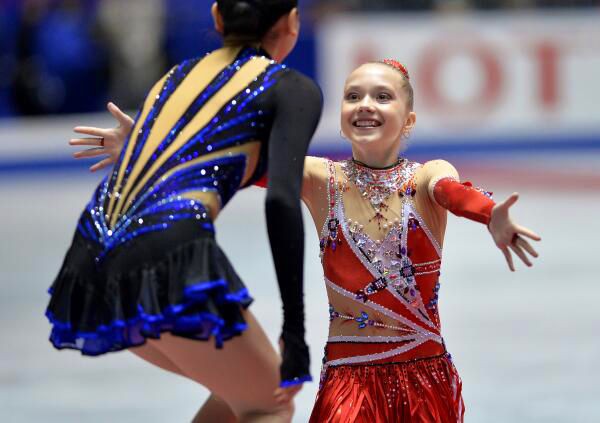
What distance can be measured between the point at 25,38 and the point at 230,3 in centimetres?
1122

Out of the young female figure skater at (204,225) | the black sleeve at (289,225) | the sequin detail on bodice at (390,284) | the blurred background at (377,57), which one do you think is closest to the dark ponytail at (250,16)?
the young female figure skater at (204,225)

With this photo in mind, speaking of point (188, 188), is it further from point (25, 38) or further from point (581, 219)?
point (25, 38)

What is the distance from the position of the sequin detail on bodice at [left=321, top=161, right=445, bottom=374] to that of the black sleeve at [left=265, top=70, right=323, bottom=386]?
69 cm

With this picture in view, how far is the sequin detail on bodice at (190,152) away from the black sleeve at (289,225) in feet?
0.31

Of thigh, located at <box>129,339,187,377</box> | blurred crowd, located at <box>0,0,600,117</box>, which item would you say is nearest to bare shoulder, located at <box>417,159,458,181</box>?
thigh, located at <box>129,339,187,377</box>

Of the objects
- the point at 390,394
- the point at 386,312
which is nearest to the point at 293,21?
the point at 386,312

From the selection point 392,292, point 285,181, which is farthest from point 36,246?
point 285,181

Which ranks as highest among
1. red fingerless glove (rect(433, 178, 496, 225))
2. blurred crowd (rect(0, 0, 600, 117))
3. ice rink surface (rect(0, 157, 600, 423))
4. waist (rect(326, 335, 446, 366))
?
blurred crowd (rect(0, 0, 600, 117))

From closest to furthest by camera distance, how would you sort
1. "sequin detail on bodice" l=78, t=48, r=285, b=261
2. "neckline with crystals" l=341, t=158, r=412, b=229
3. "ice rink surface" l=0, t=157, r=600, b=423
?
"sequin detail on bodice" l=78, t=48, r=285, b=261 < "neckline with crystals" l=341, t=158, r=412, b=229 < "ice rink surface" l=0, t=157, r=600, b=423

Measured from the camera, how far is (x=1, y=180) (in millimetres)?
13242

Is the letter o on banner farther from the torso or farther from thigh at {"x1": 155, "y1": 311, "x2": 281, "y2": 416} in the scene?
thigh at {"x1": 155, "y1": 311, "x2": 281, "y2": 416}

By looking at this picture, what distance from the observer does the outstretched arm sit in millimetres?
2662

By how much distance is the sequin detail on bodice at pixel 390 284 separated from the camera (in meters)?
3.16

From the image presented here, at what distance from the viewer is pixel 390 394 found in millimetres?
3121
